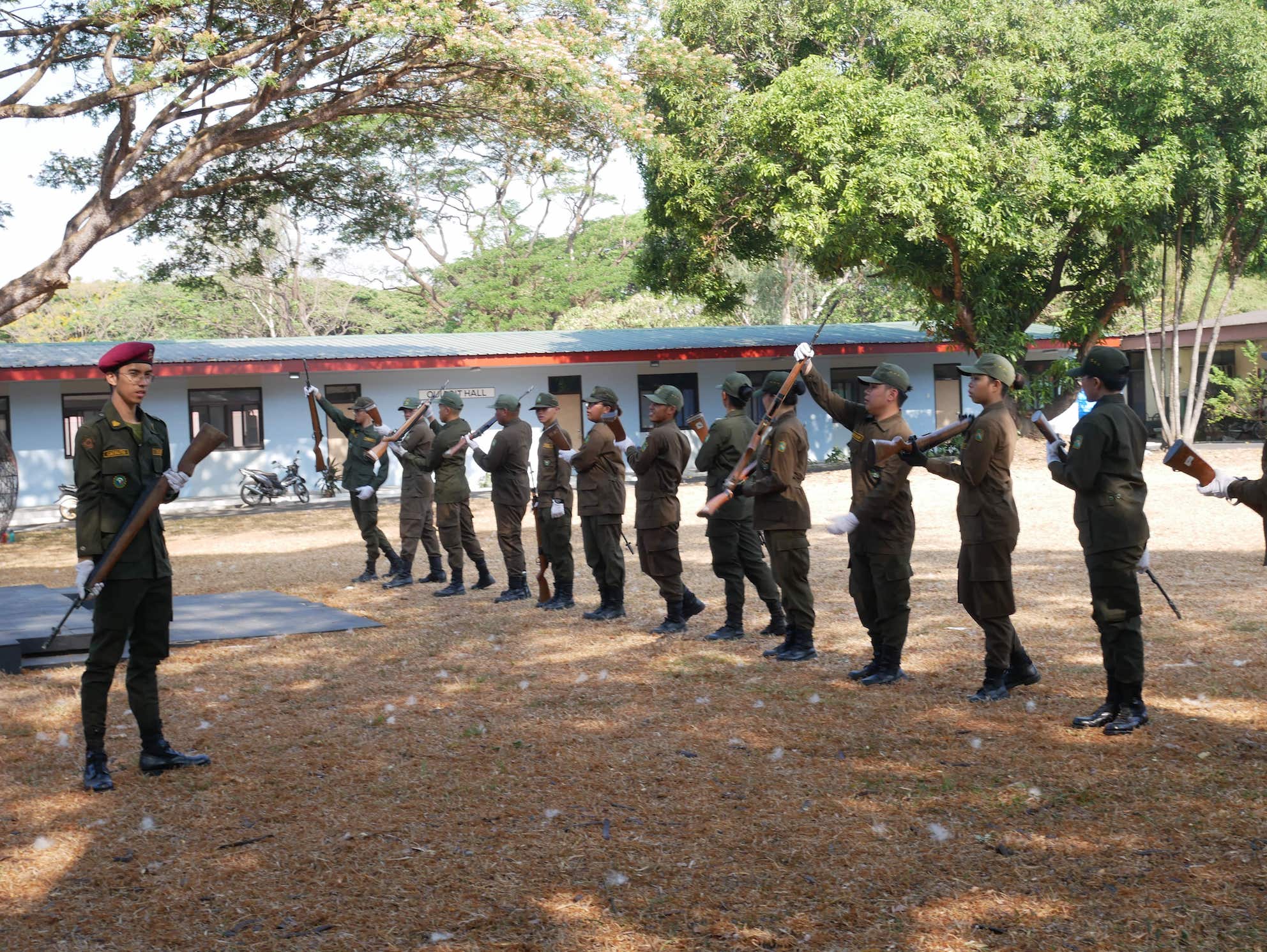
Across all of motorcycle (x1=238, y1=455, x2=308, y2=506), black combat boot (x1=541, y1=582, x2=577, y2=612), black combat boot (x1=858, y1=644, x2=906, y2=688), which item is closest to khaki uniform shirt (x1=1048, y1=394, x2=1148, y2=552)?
black combat boot (x1=858, y1=644, x2=906, y2=688)

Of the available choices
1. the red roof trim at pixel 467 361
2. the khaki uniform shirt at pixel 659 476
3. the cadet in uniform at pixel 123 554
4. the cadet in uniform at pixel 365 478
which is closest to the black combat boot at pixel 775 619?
the khaki uniform shirt at pixel 659 476

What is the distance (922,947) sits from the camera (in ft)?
11.8

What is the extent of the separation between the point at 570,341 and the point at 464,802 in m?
23.6

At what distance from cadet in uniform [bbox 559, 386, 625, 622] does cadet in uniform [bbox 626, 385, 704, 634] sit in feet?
2.00

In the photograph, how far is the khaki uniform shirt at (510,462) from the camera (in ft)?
35.4

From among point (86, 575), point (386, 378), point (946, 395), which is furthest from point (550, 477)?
point (946, 395)

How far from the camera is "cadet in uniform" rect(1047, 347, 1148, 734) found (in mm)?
5609

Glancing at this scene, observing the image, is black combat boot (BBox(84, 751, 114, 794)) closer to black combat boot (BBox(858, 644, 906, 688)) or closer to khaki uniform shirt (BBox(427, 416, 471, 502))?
black combat boot (BBox(858, 644, 906, 688))

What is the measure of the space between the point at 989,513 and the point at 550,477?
4.75 metres

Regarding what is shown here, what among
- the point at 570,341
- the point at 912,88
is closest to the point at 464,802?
the point at 912,88

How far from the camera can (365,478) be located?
12.3 metres

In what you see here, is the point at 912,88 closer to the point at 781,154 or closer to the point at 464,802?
the point at 781,154

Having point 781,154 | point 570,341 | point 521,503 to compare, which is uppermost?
point 781,154

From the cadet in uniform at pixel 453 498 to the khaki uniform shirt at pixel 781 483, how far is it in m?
4.31
